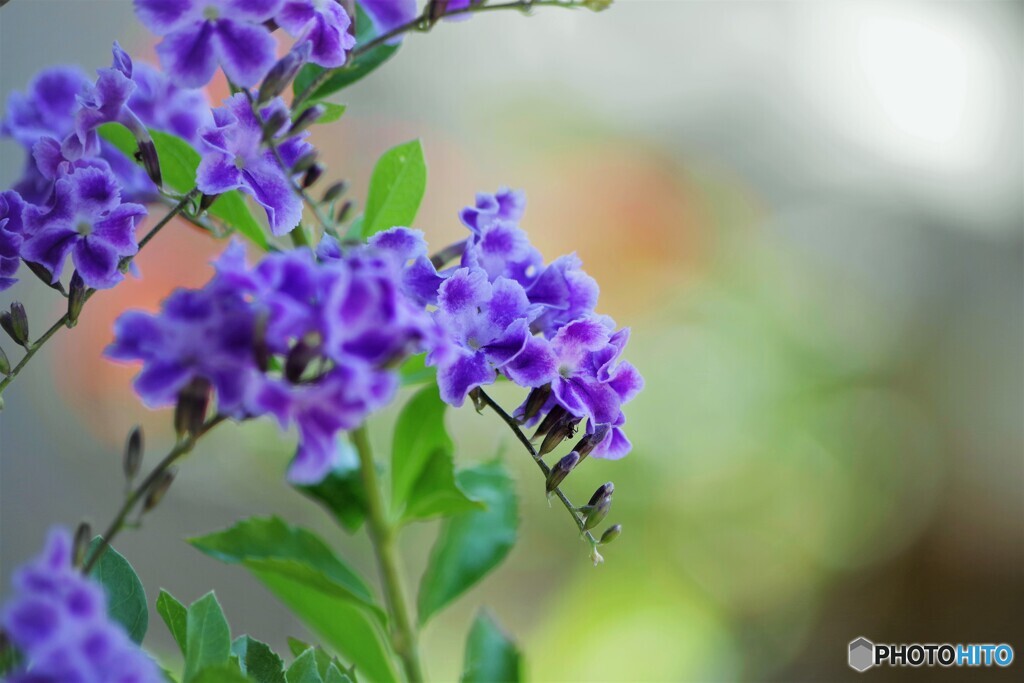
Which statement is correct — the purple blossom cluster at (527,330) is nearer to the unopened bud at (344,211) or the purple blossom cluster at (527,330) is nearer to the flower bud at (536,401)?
the flower bud at (536,401)

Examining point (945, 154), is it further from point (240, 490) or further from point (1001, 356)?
point (240, 490)

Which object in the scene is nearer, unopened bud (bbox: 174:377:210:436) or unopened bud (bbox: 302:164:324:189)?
unopened bud (bbox: 174:377:210:436)

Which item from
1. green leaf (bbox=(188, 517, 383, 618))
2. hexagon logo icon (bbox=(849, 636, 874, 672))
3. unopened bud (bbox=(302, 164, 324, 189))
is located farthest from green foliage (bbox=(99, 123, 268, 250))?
hexagon logo icon (bbox=(849, 636, 874, 672))

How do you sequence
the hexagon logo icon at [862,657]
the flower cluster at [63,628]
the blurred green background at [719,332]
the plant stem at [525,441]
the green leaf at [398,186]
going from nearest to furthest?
the flower cluster at [63,628]
the plant stem at [525,441]
the green leaf at [398,186]
the hexagon logo icon at [862,657]
the blurred green background at [719,332]

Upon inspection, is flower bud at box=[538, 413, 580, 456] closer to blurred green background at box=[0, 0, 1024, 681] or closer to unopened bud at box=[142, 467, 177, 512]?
unopened bud at box=[142, 467, 177, 512]

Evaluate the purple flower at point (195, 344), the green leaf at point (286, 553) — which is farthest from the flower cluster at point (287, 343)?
the green leaf at point (286, 553)

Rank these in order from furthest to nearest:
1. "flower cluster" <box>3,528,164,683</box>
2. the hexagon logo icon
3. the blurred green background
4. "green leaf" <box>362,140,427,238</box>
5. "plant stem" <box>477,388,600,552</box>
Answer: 1. the blurred green background
2. the hexagon logo icon
3. "green leaf" <box>362,140,427,238</box>
4. "plant stem" <box>477,388,600,552</box>
5. "flower cluster" <box>3,528,164,683</box>
